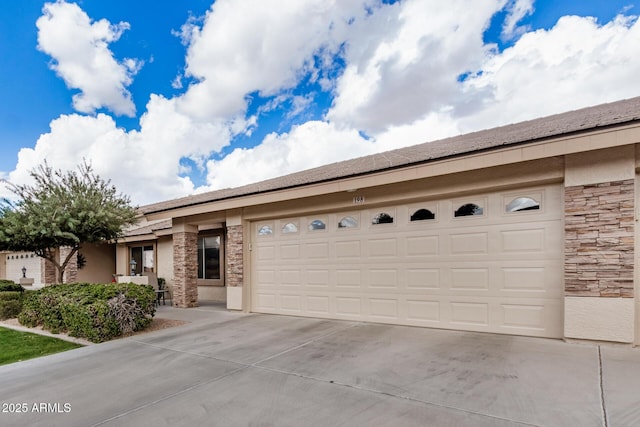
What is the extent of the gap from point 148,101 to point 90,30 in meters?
4.51

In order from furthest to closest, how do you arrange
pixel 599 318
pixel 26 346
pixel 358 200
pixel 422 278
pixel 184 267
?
1. pixel 184 267
2. pixel 358 200
3. pixel 422 278
4. pixel 26 346
5. pixel 599 318

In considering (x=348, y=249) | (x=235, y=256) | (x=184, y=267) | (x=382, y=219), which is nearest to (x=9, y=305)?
(x=184, y=267)

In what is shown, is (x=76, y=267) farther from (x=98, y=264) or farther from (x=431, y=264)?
(x=431, y=264)

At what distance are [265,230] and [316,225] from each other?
1.75 m

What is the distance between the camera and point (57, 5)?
970cm

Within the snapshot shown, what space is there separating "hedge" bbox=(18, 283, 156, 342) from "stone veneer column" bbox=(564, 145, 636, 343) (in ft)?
27.6

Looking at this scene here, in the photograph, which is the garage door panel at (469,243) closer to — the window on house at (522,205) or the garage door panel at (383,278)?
the window on house at (522,205)

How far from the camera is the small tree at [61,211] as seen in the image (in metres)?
8.88

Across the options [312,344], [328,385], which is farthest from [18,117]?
[328,385]

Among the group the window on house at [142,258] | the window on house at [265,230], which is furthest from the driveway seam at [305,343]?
the window on house at [142,258]

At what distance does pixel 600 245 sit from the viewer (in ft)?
16.8

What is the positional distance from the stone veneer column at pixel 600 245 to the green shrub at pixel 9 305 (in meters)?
14.1

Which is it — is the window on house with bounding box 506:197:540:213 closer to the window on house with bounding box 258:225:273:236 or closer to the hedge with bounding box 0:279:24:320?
the window on house with bounding box 258:225:273:236

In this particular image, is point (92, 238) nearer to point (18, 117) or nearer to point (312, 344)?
point (312, 344)
